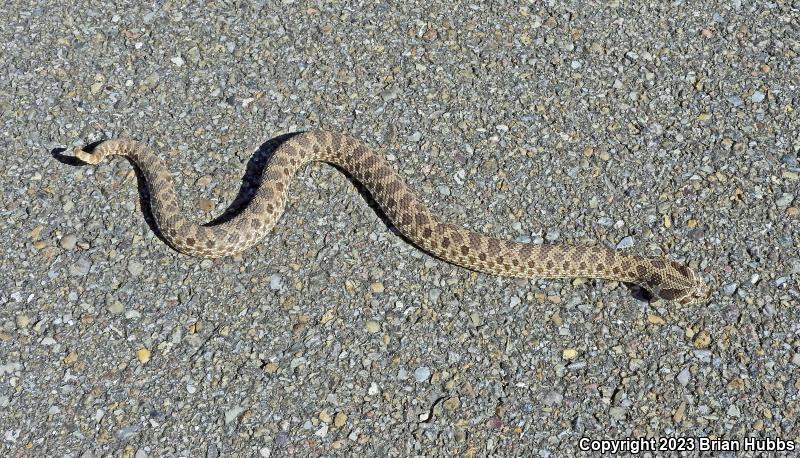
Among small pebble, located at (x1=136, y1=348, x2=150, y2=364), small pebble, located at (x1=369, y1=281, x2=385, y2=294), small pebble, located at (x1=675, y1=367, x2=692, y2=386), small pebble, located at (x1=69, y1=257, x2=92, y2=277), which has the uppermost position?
small pebble, located at (x1=675, y1=367, x2=692, y2=386)

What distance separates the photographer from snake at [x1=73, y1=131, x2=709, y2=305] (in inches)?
353

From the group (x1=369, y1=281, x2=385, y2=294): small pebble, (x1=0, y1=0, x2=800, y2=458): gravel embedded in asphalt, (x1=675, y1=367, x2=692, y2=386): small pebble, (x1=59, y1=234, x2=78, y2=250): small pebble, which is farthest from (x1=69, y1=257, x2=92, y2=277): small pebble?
(x1=675, y1=367, x2=692, y2=386): small pebble

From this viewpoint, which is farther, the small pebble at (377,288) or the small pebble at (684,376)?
the small pebble at (377,288)

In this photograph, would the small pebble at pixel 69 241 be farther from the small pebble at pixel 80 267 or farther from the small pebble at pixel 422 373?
the small pebble at pixel 422 373

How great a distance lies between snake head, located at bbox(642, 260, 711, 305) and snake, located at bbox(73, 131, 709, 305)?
0.01 m

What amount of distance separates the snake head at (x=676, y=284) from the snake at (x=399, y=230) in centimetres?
1

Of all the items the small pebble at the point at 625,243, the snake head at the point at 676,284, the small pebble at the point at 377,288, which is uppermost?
the snake head at the point at 676,284

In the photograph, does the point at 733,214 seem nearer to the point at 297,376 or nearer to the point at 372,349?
the point at 372,349

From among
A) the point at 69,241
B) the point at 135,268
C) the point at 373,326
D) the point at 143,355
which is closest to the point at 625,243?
the point at 373,326

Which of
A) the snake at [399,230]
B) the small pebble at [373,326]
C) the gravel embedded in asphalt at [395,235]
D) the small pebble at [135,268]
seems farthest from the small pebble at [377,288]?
the small pebble at [135,268]

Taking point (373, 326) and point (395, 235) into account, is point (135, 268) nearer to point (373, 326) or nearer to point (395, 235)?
point (373, 326)

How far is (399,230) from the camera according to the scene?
9570mm

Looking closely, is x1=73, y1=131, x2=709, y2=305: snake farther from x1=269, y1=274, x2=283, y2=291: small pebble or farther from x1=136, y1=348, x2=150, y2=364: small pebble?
x1=136, y1=348, x2=150, y2=364: small pebble

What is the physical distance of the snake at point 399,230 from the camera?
8.98 metres
